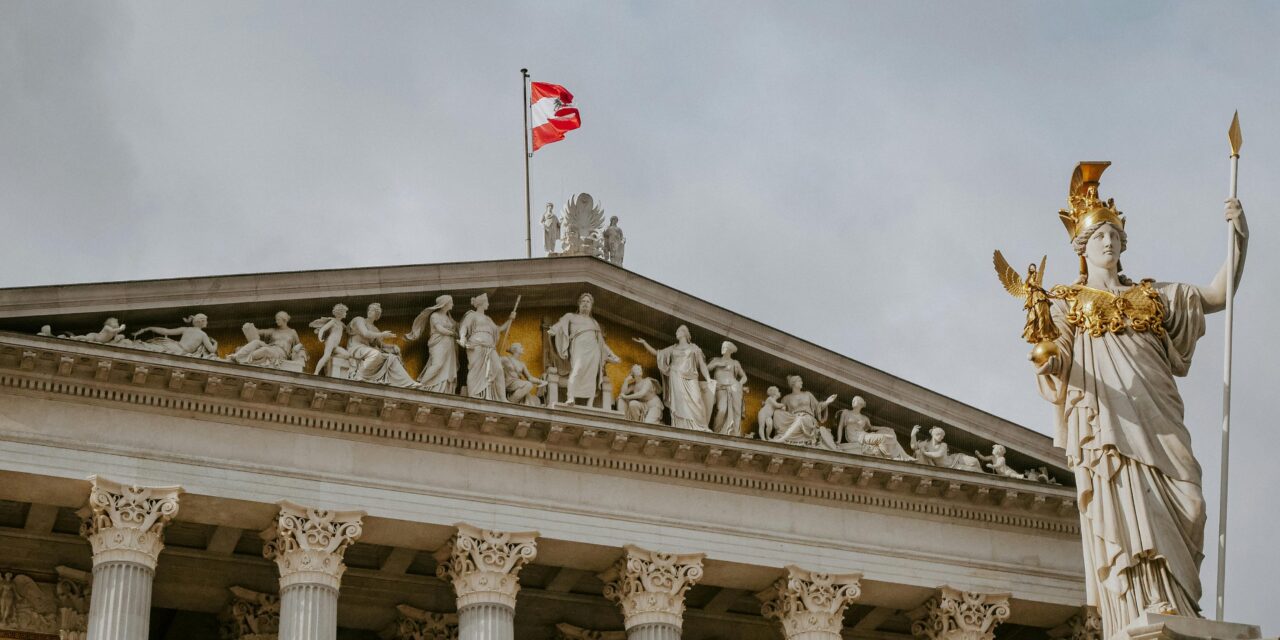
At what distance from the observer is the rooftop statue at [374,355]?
1111 inches

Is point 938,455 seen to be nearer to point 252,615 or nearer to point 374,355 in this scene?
point 374,355

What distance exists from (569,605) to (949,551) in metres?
6.01

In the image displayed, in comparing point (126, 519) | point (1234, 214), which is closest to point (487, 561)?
point (126, 519)

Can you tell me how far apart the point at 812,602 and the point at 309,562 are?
7.43m

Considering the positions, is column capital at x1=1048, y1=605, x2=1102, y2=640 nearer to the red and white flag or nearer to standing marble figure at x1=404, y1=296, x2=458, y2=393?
standing marble figure at x1=404, y1=296, x2=458, y2=393

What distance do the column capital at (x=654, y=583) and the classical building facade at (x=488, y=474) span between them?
47 mm

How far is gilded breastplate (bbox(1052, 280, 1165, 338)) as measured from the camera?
1600cm

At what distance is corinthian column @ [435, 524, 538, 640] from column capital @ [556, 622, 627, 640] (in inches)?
143

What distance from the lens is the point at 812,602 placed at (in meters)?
29.5

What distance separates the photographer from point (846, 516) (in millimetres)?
30375

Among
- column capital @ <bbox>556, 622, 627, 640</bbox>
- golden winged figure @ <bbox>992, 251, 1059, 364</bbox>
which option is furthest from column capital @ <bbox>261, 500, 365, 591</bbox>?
golden winged figure @ <bbox>992, 251, 1059, 364</bbox>

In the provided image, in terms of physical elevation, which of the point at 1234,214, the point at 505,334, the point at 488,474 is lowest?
the point at 1234,214

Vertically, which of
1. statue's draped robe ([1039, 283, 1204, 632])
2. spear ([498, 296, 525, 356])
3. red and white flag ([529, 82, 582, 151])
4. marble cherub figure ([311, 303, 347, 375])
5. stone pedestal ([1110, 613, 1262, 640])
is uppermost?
red and white flag ([529, 82, 582, 151])

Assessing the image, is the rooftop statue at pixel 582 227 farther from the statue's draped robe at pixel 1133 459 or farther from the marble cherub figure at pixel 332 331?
the statue's draped robe at pixel 1133 459
